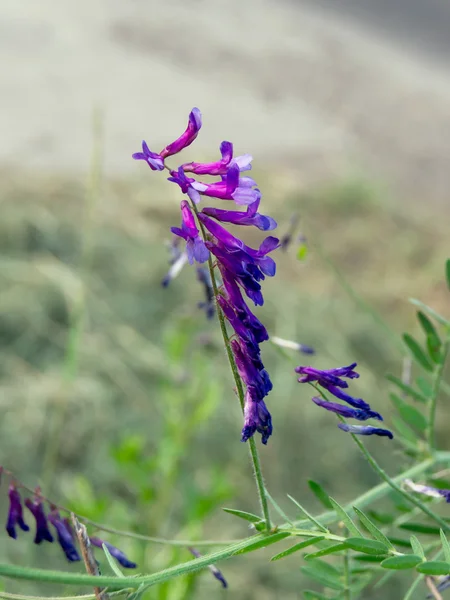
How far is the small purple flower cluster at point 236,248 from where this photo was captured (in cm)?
22

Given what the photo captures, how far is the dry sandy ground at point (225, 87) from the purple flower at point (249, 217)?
178 cm

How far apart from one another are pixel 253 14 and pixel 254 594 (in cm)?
239

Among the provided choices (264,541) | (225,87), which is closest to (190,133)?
(264,541)

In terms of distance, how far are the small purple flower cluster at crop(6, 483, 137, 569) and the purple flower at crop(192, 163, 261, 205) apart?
14 cm

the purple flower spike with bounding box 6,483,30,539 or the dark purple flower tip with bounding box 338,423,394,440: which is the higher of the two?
the dark purple flower tip with bounding box 338,423,394,440

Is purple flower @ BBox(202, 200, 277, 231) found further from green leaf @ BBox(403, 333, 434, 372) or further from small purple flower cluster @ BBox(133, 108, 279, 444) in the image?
green leaf @ BBox(403, 333, 434, 372)

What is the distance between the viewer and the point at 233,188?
8.6 inches

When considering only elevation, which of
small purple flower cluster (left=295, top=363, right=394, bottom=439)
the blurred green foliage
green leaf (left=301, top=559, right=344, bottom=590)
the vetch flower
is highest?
the vetch flower

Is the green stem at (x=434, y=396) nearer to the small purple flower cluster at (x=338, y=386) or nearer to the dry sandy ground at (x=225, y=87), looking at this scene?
the small purple flower cluster at (x=338, y=386)

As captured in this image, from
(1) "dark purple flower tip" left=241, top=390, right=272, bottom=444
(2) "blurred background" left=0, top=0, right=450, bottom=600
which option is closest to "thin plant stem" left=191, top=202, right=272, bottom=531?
(1) "dark purple flower tip" left=241, top=390, right=272, bottom=444

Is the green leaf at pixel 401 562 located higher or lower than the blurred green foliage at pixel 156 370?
higher

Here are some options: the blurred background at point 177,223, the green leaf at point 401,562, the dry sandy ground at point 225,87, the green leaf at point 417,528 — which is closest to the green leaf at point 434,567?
the green leaf at point 401,562

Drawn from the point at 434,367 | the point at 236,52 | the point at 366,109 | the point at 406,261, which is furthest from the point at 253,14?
the point at 434,367

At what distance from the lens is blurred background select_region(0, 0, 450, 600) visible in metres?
0.88
